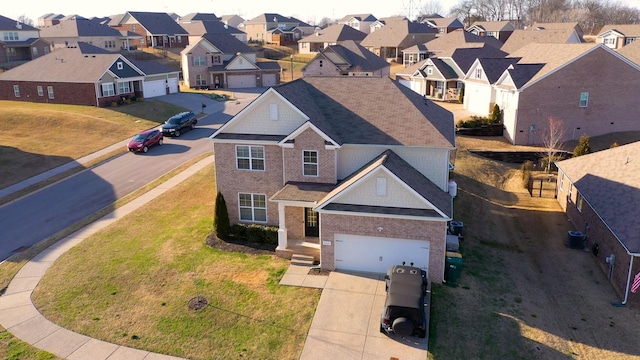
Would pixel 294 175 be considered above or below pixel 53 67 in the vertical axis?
below

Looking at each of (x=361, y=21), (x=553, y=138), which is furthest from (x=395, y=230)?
(x=361, y=21)

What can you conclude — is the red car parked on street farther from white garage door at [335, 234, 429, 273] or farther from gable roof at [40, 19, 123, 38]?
gable roof at [40, 19, 123, 38]

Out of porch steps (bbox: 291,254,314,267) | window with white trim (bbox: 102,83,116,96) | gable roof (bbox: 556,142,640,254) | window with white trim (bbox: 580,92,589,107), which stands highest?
window with white trim (bbox: 102,83,116,96)

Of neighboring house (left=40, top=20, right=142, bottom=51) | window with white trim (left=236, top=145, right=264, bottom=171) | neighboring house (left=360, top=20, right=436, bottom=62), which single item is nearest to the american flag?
window with white trim (left=236, top=145, right=264, bottom=171)

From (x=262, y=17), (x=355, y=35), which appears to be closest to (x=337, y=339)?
(x=355, y=35)

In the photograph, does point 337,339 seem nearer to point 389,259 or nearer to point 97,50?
point 389,259

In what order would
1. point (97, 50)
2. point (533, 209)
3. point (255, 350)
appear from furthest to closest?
1. point (97, 50)
2. point (533, 209)
3. point (255, 350)

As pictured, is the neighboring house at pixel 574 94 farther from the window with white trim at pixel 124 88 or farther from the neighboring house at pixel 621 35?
the neighboring house at pixel 621 35
